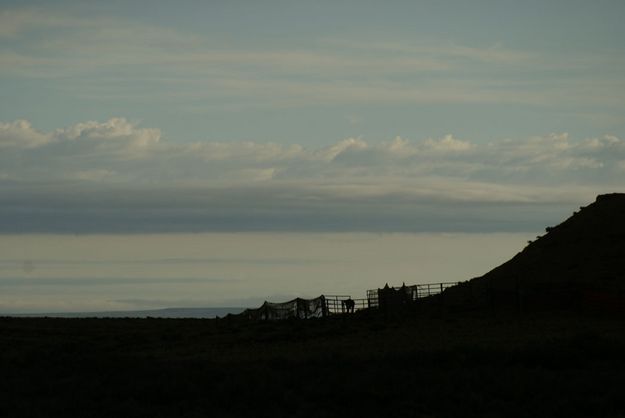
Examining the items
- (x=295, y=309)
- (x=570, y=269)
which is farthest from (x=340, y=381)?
(x=570, y=269)

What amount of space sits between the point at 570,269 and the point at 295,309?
1837cm

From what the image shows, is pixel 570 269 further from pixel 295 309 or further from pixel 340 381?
pixel 340 381

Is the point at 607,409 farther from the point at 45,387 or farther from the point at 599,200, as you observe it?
the point at 599,200

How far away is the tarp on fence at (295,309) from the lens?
6825 cm

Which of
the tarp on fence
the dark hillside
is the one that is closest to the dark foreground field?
the dark hillside

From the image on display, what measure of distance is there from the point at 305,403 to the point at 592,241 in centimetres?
5101

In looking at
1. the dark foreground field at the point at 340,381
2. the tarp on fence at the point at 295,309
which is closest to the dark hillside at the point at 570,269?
the tarp on fence at the point at 295,309

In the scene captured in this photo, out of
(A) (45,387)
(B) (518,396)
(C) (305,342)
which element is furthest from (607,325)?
(A) (45,387)

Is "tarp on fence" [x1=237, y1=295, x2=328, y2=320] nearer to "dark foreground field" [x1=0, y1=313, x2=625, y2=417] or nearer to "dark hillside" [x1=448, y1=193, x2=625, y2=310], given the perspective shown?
"dark hillside" [x1=448, y1=193, x2=625, y2=310]

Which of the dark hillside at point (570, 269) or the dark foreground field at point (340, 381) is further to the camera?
the dark hillside at point (570, 269)

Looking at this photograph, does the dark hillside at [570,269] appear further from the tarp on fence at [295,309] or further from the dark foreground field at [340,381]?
the dark foreground field at [340,381]

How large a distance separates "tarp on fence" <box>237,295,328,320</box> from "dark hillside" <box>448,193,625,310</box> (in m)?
8.56

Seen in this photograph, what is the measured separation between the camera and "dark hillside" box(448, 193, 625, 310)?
60.2 meters

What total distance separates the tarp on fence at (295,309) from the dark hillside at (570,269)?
8.56 m
